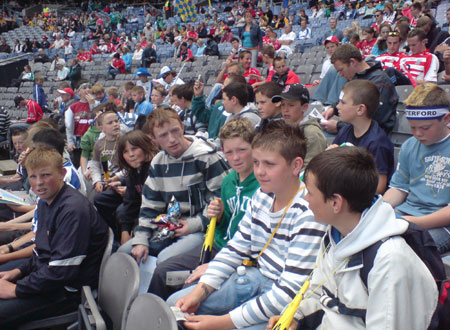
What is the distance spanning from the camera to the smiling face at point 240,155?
2.46m

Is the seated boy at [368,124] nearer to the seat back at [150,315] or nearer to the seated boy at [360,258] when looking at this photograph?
the seated boy at [360,258]

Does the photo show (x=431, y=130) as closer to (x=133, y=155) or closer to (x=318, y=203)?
(x=318, y=203)

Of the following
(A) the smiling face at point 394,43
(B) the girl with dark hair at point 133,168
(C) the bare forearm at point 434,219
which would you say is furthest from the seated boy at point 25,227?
A: (A) the smiling face at point 394,43

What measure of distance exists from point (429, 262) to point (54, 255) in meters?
2.00

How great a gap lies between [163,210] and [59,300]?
0.91 metres

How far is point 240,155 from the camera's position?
8.07 ft

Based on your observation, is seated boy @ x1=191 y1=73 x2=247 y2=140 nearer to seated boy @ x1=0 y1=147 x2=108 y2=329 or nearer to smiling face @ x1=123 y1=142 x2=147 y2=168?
smiling face @ x1=123 y1=142 x2=147 y2=168

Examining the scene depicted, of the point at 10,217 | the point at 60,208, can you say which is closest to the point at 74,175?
the point at 60,208

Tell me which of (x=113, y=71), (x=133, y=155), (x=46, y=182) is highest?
(x=46, y=182)

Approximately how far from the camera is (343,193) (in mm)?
1479

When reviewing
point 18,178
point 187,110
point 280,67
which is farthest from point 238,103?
point 18,178

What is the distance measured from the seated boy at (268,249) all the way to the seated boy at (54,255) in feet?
2.41

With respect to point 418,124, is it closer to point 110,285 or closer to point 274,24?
point 110,285

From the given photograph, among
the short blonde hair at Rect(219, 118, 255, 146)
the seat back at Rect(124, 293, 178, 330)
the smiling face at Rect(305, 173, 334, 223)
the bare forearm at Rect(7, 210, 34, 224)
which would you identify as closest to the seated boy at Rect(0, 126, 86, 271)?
the bare forearm at Rect(7, 210, 34, 224)
